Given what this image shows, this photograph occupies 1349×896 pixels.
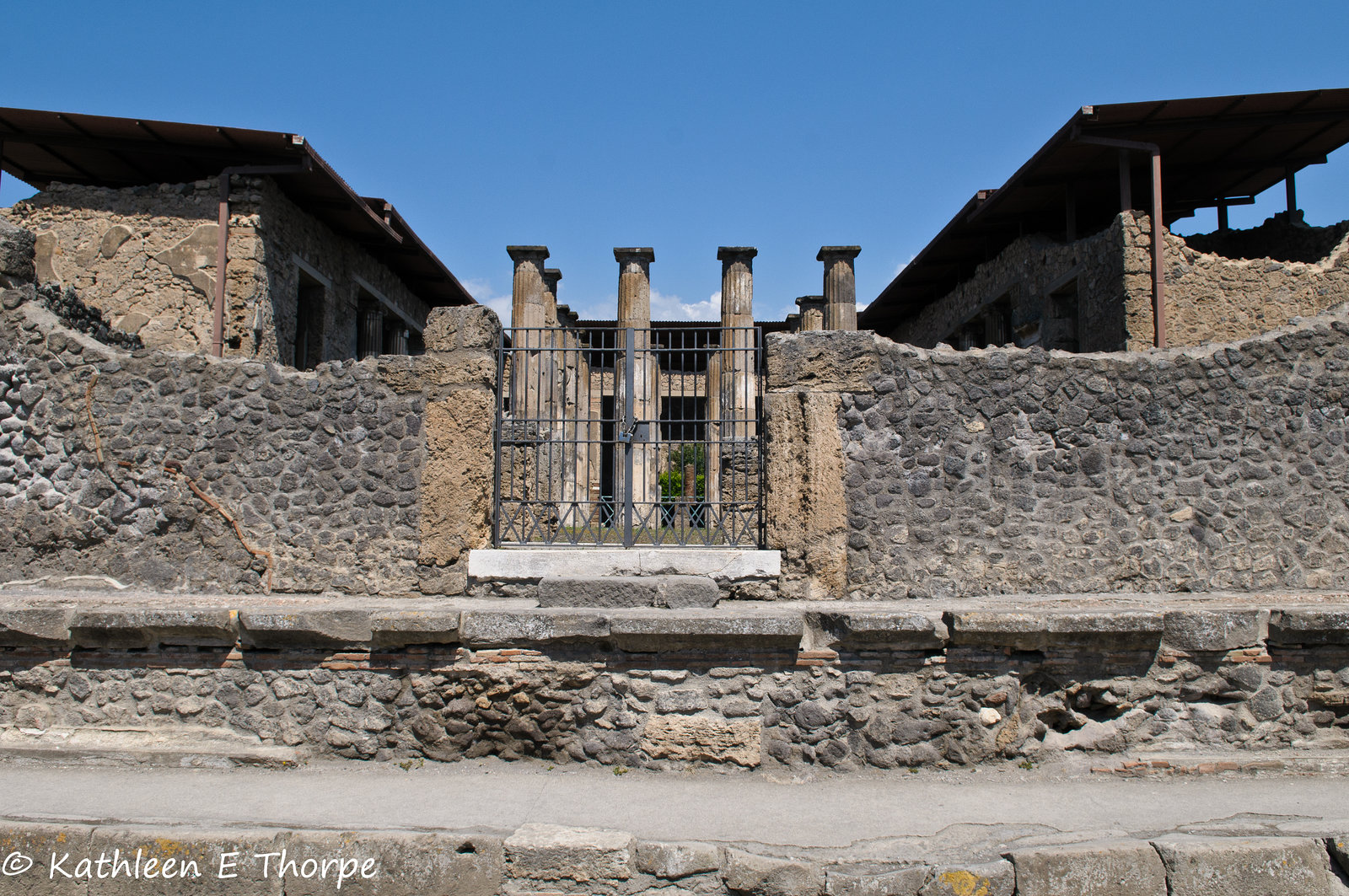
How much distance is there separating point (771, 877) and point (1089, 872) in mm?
1307

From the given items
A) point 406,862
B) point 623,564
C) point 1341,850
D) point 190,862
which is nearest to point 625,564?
point 623,564

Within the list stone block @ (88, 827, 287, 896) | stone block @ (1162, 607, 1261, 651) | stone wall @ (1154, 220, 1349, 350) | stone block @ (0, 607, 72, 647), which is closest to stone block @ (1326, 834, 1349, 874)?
stone block @ (1162, 607, 1261, 651)

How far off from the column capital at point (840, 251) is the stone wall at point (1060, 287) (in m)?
2.10

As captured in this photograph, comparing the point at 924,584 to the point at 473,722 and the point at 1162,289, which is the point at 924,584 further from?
the point at 1162,289

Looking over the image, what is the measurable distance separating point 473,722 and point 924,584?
2.99 metres

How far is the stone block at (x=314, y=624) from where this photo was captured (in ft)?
14.2

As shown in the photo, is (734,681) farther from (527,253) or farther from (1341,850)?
(527,253)

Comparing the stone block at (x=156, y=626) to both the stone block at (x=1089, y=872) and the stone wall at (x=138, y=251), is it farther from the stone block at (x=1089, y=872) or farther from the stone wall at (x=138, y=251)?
the stone wall at (x=138, y=251)

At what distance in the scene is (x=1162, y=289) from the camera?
9172 mm

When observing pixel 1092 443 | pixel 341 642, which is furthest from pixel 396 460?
pixel 1092 443

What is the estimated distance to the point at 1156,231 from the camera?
9102mm

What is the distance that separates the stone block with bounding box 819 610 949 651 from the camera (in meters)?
4.20

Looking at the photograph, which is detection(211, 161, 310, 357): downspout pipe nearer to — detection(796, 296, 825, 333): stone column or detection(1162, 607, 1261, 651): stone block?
detection(1162, 607, 1261, 651): stone block

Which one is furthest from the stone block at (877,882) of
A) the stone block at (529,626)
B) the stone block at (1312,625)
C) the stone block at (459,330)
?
the stone block at (459,330)
